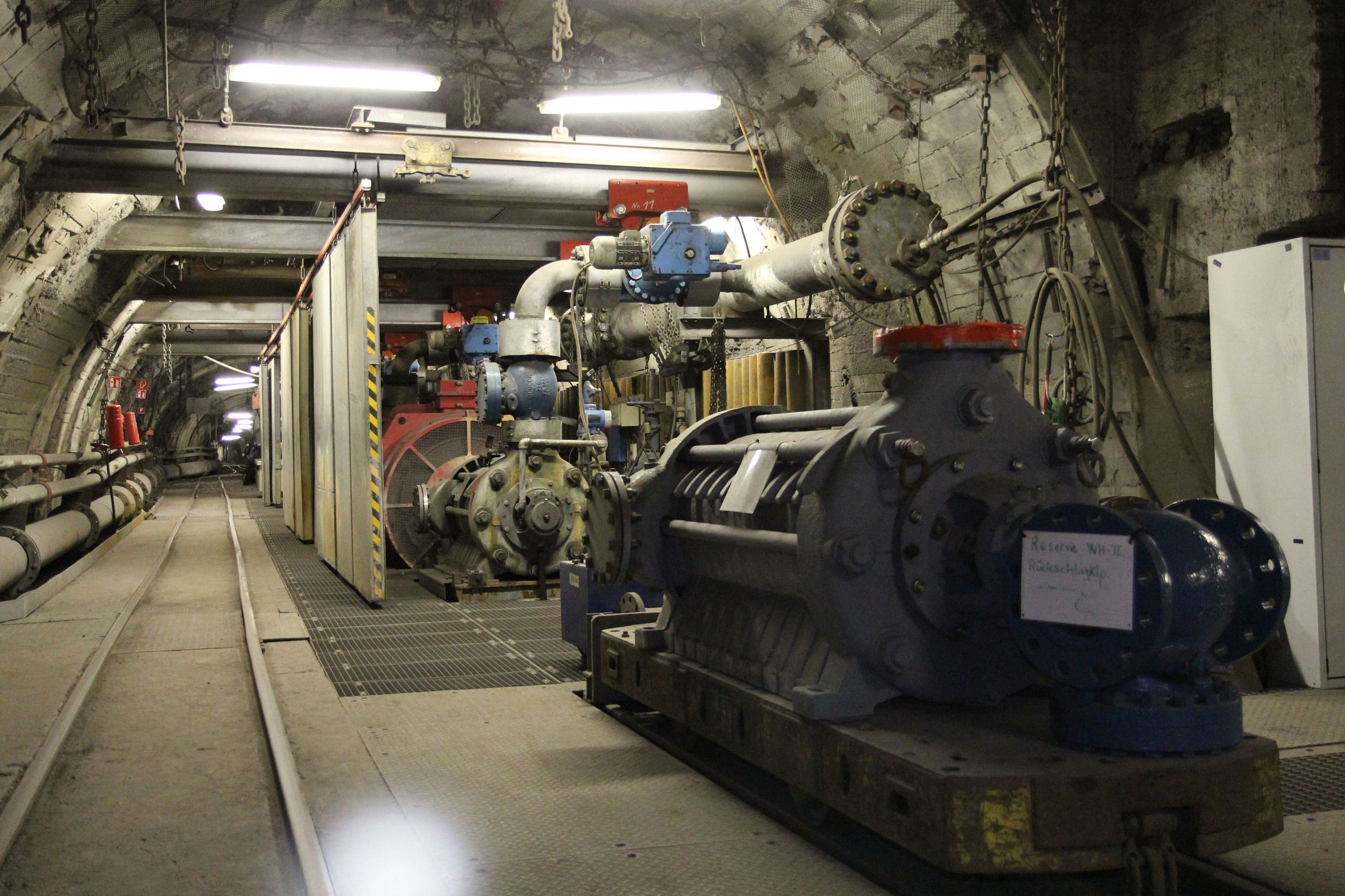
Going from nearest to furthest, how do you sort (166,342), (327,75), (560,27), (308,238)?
(327,75), (560,27), (308,238), (166,342)

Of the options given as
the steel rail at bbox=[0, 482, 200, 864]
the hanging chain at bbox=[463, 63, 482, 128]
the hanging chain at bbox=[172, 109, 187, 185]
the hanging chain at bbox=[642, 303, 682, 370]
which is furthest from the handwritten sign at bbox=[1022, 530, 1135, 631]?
the hanging chain at bbox=[463, 63, 482, 128]

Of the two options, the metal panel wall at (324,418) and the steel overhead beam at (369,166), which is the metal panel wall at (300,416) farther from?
Result: the steel overhead beam at (369,166)

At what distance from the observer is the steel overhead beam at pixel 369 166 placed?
26.8 ft

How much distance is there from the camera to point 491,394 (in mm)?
9000

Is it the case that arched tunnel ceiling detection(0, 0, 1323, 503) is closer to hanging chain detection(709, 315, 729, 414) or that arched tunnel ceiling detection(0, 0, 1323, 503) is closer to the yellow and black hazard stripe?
hanging chain detection(709, 315, 729, 414)

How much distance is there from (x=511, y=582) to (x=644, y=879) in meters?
5.92

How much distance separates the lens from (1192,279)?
586cm

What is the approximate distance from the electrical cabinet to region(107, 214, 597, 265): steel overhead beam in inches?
271

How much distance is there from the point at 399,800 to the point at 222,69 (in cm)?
624

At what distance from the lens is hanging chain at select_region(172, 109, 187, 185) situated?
8.07 m

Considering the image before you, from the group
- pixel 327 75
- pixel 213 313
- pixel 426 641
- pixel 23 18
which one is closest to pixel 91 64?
pixel 23 18

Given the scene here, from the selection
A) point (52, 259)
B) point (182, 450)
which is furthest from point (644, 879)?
point (182, 450)

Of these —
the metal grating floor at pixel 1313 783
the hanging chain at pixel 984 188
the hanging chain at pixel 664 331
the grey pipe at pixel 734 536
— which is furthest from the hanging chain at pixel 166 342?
the metal grating floor at pixel 1313 783

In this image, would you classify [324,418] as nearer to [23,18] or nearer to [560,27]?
[560,27]
